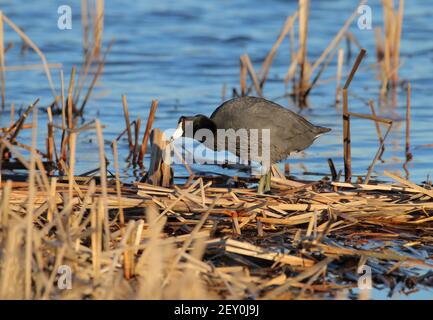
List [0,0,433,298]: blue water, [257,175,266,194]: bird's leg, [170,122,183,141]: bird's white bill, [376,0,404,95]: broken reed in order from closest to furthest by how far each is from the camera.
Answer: [257,175,266,194]: bird's leg → [170,122,183,141]: bird's white bill → [0,0,433,298]: blue water → [376,0,404,95]: broken reed

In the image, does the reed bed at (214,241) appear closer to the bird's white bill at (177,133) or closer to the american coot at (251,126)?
the american coot at (251,126)

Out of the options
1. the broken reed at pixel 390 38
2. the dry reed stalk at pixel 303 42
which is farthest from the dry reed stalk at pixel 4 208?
the broken reed at pixel 390 38

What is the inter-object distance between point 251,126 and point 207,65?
5156 millimetres

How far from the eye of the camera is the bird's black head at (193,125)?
5.14 meters

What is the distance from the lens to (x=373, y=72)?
9.70 metres

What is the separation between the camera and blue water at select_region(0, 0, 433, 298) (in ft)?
22.7

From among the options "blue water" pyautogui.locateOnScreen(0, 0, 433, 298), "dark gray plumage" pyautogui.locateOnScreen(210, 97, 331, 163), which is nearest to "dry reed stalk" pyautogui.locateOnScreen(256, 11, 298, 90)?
"blue water" pyautogui.locateOnScreen(0, 0, 433, 298)

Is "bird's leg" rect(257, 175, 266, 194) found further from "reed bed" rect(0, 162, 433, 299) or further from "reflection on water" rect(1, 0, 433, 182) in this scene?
"reflection on water" rect(1, 0, 433, 182)

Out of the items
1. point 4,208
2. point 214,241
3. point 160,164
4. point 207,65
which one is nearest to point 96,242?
point 4,208

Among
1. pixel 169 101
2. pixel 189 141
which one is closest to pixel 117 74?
pixel 169 101

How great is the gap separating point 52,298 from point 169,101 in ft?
17.3

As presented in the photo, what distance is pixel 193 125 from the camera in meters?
5.20

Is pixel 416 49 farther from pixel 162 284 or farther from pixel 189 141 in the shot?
pixel 162 284

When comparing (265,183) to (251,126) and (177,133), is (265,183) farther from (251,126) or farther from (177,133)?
(177,133)
